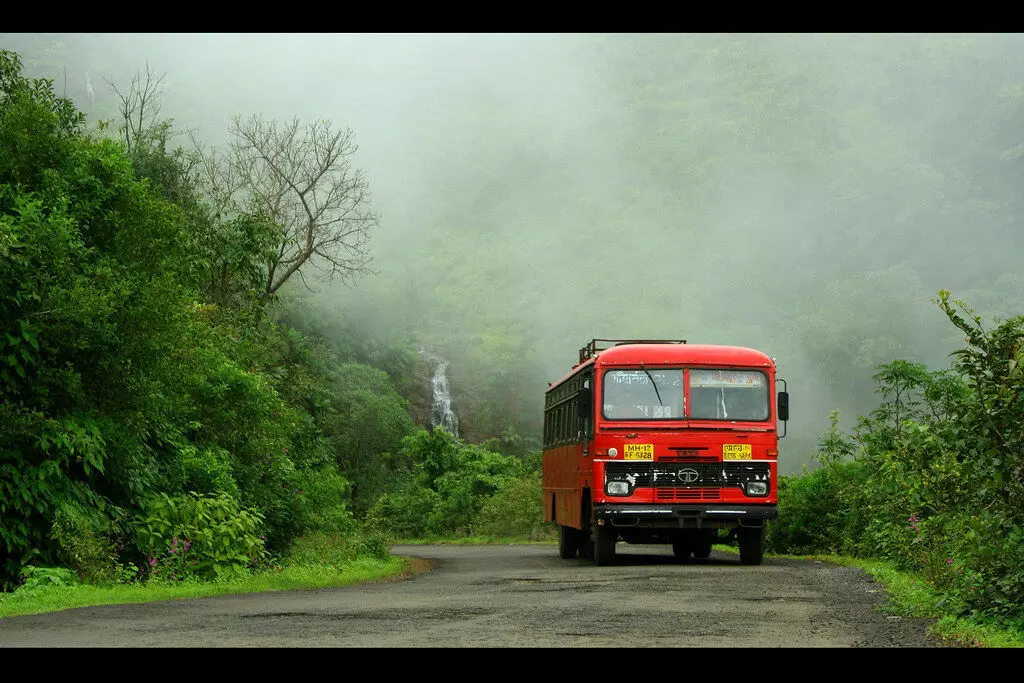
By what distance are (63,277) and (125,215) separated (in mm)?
2427

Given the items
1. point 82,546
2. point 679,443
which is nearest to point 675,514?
point 679,443

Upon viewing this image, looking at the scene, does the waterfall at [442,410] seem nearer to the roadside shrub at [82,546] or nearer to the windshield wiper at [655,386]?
the windshield wiper at [655,386]

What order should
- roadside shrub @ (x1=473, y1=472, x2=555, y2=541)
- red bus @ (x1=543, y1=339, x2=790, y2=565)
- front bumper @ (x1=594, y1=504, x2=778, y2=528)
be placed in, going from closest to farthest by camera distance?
front bumper @ (x1=594, y1=504, x2=778, y2=528)
red bus @ (x1=543, y1=339, x2=790, y2=565)
roadside shrub @ (x1=473, y1=472, x2=555, y2=541)

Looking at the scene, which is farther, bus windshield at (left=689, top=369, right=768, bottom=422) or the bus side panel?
the bus side panel

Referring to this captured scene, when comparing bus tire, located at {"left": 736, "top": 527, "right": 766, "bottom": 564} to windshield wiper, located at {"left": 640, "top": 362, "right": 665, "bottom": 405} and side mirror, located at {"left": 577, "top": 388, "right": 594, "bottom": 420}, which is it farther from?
side mirror, located at {"left": 577, "top": 388, "right": 594, "bottom": 420}

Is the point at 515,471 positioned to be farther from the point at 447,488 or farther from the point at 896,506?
the point at 896,506

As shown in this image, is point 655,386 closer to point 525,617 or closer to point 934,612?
point 525,617

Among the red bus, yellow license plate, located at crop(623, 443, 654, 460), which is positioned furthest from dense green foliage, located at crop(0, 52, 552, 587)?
yellow license plate, located at crop(623, 443, 654, 460)

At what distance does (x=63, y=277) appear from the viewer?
53.4 ft

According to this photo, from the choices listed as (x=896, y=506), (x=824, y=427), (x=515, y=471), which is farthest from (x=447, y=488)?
(x=824, y=427)

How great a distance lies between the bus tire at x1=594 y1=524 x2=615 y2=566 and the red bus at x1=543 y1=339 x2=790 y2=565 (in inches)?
0.6

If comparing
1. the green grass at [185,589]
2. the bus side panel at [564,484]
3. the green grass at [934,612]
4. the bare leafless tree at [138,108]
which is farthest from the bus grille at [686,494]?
the bare leafless tree at [138,108]

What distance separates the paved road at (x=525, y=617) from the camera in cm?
990

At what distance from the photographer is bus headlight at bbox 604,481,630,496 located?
20531mm
